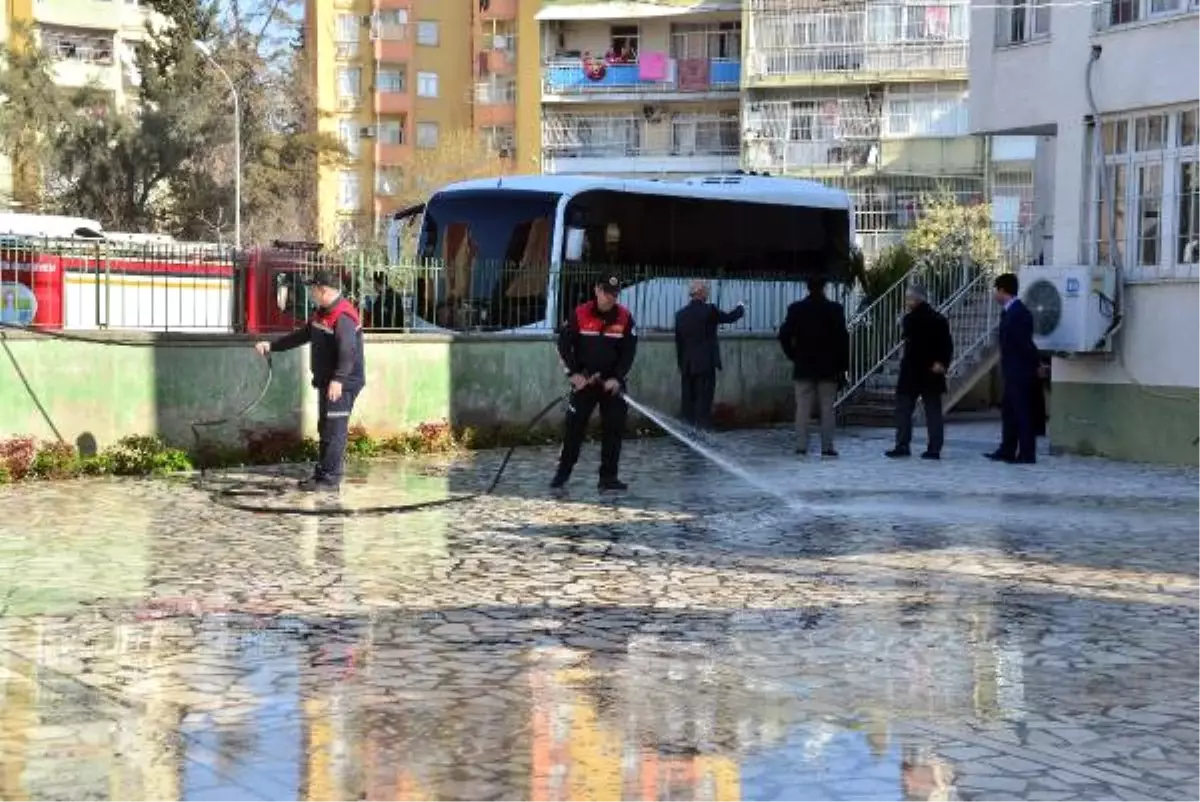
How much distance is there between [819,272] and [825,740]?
789 inches

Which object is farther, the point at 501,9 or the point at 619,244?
the point at 501,9

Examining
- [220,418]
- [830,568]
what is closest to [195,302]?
[220,418]

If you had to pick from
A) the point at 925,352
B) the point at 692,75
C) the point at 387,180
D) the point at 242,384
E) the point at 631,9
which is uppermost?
the point at 631,9

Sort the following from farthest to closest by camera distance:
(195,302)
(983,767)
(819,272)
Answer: (819,272) → (195,302) → (983,767)

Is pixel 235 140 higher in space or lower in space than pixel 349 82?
lower

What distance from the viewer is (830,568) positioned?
979cm

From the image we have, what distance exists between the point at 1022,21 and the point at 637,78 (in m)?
35.9

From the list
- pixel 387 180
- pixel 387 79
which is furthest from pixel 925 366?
pixel 387 79

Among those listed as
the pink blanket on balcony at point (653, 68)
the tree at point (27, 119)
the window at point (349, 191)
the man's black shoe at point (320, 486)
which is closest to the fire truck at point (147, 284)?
the man's black shoe at point (320, 486)

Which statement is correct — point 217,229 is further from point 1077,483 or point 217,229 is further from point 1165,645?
point 1165,645

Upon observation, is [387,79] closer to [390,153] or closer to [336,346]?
[390,153]

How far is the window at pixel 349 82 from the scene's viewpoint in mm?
70812

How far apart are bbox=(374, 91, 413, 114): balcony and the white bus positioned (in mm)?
46316

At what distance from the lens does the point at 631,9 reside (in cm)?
5253
